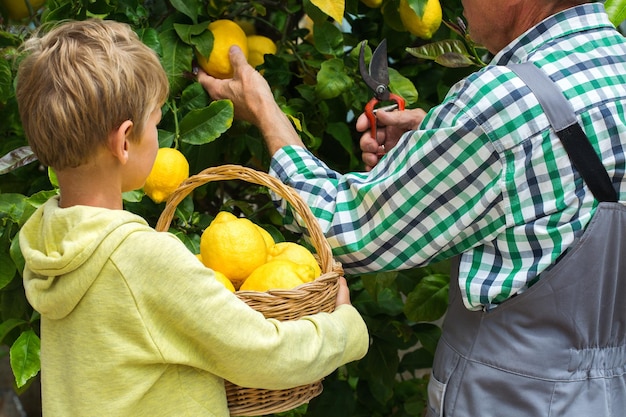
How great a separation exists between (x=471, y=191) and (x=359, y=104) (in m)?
0.56

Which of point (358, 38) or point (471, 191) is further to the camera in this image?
point (358, 38)

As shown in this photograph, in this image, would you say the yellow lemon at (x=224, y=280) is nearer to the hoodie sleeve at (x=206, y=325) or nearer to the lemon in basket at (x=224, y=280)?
the lemon in basket at (x=224, y=280)

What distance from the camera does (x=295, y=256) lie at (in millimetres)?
1317

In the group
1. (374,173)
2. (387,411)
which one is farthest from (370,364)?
(374,173)

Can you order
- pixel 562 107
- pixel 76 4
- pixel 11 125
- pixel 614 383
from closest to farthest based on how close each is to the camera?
1. pixel 562 107
2. pixel 614 383
3. pixel 76 4
4. pixel 11 125

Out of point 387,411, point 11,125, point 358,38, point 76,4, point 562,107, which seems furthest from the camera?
point 387,411

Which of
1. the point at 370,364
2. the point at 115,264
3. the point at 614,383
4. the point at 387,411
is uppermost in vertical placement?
the point at 115,264

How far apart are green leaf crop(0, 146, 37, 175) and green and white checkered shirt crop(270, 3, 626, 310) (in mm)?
505

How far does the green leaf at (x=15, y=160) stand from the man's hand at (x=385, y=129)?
59cm

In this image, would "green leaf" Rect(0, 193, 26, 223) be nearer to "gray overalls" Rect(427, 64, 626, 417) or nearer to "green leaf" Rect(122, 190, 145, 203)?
"green leaf" Rect(122, 190, 145, 203)

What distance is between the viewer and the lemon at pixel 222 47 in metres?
1.61

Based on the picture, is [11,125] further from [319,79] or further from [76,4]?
[319,79]

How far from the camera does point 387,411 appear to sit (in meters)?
2.33

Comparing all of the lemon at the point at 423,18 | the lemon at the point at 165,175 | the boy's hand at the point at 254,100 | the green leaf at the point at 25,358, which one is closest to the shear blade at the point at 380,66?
the lemon at the point at 423,18
